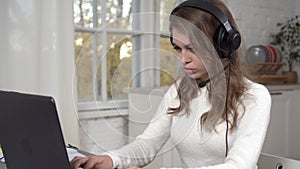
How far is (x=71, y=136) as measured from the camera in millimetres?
1841

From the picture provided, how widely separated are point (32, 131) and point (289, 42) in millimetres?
2779

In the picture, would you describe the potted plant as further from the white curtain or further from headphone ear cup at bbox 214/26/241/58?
headphone ear cup at bbox 214/26/241/58

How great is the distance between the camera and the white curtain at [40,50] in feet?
5.58

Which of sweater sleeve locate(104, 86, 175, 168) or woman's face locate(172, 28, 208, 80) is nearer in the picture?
woman's face locate(172, 28, 208, 80)

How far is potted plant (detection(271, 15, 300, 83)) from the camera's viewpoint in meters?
3.11

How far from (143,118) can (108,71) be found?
23 centimetres

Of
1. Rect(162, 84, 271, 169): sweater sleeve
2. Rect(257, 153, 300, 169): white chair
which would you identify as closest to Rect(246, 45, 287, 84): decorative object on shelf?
Rect(257, 153, 300, 169): white chair

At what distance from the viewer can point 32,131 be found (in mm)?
750

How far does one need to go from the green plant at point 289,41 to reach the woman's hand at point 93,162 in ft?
7.64

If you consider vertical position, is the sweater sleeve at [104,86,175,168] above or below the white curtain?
below

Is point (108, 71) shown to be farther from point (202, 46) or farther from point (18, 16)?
point (18, 16)

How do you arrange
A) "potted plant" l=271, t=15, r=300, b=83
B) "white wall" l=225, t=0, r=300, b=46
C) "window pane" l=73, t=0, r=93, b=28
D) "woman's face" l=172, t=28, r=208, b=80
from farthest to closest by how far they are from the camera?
"potted plant" l=271, t=15, r=300, b=83 < "white wall" l=225, t=0, r=300, b=46 < "window pane" l=73, t=0, r=93, b=28 < "woman's face" l=172, t=28, r=208, b=80

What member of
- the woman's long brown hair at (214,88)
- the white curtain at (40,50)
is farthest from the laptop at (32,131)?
the white curtain at (40,50)

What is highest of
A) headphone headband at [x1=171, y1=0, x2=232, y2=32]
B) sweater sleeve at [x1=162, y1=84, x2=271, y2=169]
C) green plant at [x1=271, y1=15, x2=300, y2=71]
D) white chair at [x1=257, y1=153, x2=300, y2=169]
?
headphone headband at [x1=171, y1=0, x2=232, y2=32]
